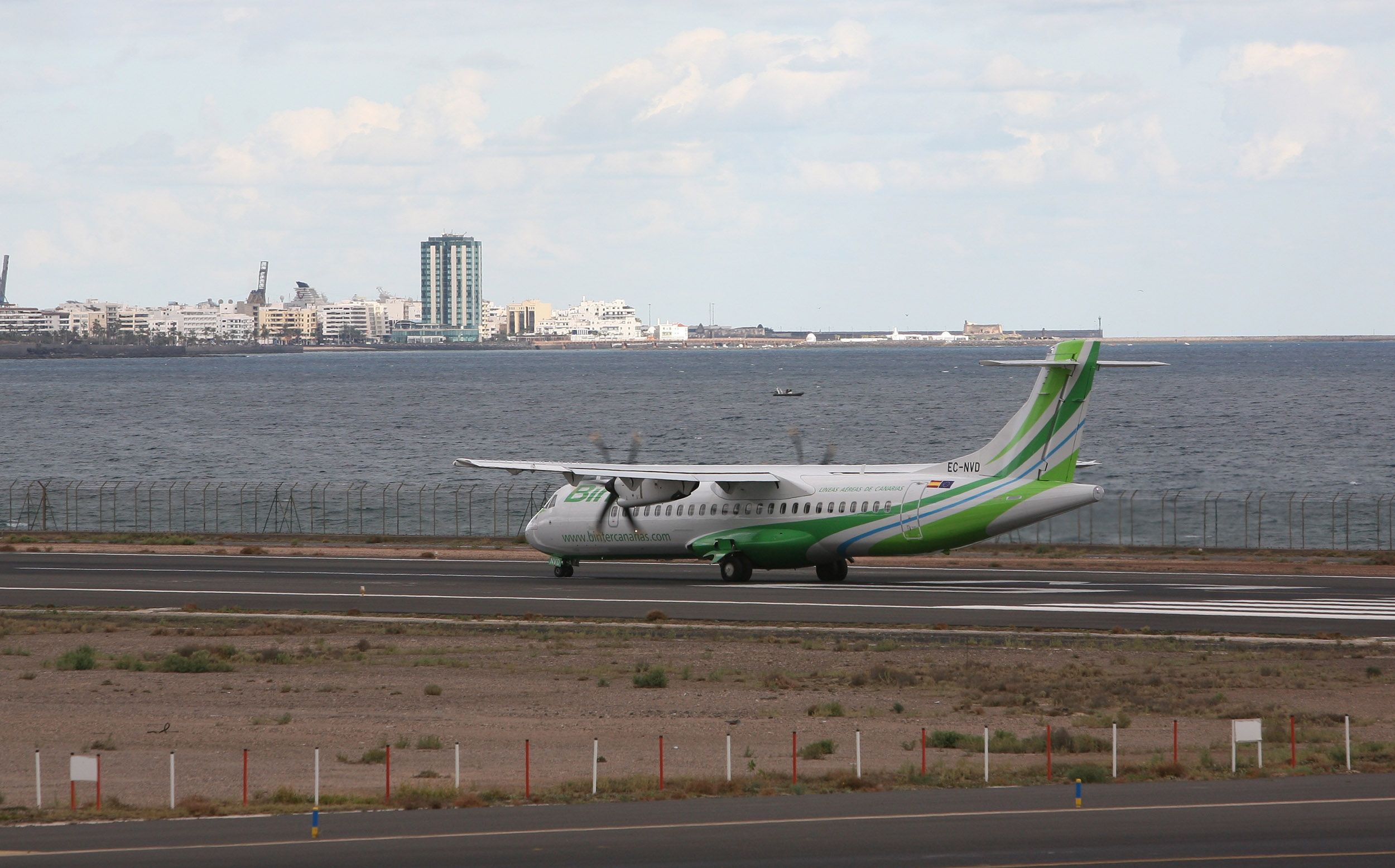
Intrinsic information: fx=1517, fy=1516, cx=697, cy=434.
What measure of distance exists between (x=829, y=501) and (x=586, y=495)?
8788 mm

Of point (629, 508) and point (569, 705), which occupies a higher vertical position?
point (629, 508)

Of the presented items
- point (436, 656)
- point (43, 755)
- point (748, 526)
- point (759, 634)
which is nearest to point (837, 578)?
point (748, 526)

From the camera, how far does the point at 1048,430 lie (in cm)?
4119

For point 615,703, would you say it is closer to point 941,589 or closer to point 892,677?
point 892,677

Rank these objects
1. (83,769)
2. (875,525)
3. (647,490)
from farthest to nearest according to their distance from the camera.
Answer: (647,490) → (875,525) → (83,769)

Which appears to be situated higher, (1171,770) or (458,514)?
(458,514)

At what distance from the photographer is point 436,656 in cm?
3269

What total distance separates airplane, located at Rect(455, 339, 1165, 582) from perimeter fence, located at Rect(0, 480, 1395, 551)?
13043mm

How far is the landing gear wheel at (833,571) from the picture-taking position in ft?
149

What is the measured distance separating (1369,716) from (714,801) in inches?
496

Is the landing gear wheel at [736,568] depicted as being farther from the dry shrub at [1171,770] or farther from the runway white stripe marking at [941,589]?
the dry shrub at [1171,770]

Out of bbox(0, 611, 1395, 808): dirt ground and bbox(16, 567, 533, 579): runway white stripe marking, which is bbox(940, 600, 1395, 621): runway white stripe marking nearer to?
bbox(0, 611, 1395, 808): dirt ground

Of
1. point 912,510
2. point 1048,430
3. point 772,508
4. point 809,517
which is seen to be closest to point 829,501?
point 809,517

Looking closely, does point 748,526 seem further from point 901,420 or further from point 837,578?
point 901,420
